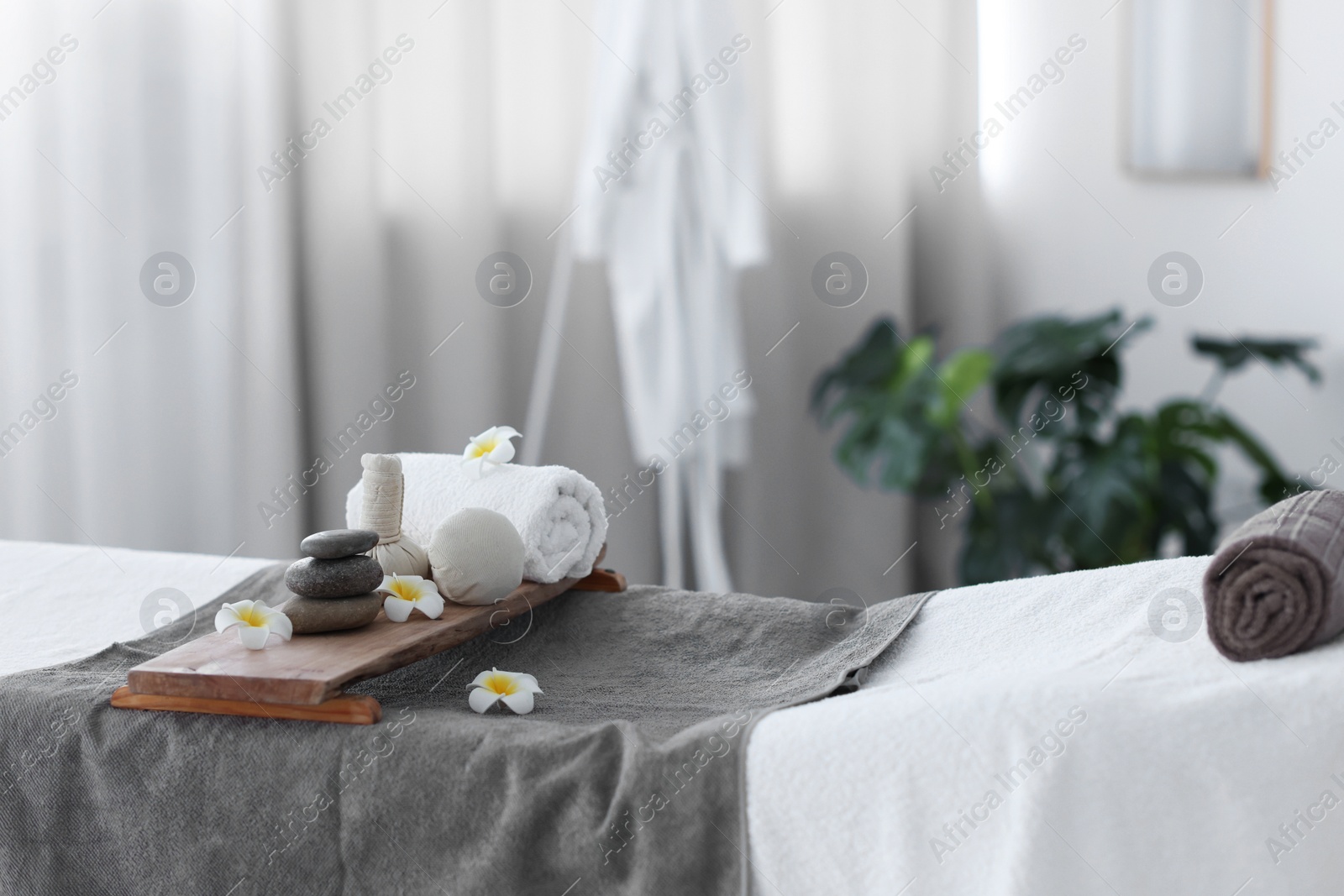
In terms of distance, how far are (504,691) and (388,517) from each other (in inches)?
9.5

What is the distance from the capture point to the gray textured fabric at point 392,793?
31.8 inches

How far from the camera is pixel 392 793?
850 mm

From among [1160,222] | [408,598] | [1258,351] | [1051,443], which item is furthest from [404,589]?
[1160,222]

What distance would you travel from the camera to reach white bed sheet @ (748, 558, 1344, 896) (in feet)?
2.50

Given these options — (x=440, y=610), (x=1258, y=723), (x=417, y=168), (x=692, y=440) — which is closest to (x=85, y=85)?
(x=417, y=168)

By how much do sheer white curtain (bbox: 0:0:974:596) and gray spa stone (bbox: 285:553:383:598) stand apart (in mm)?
1371

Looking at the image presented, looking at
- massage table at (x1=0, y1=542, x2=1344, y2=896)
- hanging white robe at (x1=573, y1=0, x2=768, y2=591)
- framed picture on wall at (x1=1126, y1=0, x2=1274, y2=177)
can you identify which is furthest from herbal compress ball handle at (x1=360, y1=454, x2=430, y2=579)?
framed picture on wall at (x1=1126, y1=0, x2=1274, y2=177)

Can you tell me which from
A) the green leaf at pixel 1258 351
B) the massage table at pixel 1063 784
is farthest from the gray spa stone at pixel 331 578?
the green leaf at pixel 1258 351

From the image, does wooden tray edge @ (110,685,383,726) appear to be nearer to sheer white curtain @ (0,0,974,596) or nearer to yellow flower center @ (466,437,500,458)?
yellow flower center @ (466,437,500,458)

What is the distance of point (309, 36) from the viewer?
2.24 metres

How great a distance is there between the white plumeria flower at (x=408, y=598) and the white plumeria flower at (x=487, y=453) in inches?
7.5

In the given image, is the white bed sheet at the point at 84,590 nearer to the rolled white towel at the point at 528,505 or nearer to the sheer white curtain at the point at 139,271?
the rolled white towel at the point at 528,505

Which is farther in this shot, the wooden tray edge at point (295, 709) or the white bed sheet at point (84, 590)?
the white bed sheet at point (84, 590)

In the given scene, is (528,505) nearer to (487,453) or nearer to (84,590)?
(487,453)
